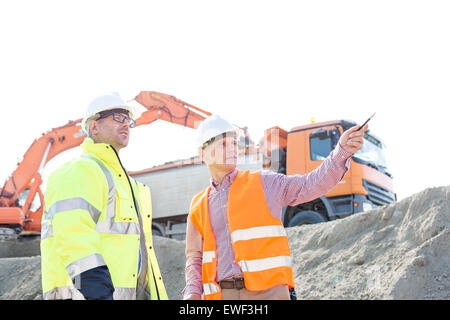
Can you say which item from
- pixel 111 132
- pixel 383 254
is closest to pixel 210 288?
pixel 111 132

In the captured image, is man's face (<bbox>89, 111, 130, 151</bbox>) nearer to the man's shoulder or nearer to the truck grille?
the man's shoulder

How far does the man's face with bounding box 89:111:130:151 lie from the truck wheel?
27.9 ft

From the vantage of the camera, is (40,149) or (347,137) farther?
(40,149)

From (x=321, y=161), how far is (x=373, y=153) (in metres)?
1.34

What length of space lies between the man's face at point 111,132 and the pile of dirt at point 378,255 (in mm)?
4848

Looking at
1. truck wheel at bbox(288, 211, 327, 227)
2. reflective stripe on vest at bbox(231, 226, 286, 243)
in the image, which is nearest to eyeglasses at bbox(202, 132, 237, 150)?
reflective stripe on vest at bbox(231, 226, 286, 243)

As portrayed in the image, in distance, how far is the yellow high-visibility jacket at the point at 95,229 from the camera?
220 cm

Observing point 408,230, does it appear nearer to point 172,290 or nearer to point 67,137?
point 172,290

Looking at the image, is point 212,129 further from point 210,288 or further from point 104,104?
point 210,288

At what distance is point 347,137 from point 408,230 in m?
5.60

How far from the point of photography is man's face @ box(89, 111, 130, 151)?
2826 mm

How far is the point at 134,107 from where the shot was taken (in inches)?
128
